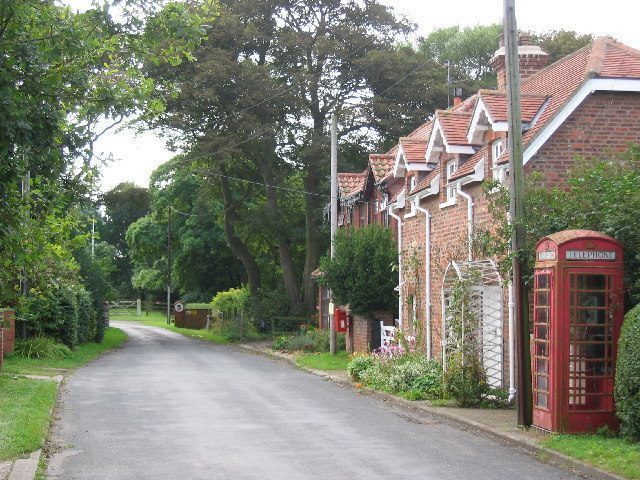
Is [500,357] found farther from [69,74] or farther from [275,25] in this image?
[275,25]

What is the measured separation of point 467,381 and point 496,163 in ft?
14.6

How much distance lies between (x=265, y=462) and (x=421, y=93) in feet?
108

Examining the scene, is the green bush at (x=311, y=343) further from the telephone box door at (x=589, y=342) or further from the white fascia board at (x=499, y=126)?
the telephone box door at (x=589, y=342)

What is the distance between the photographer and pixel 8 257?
427 inches

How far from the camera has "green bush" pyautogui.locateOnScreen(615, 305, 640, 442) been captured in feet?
37.8

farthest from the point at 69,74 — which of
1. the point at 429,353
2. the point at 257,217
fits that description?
the point at 257,217

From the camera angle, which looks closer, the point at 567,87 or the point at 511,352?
the point at 511,352

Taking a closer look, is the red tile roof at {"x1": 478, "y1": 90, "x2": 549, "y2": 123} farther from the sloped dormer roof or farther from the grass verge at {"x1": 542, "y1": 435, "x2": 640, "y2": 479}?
the grass verge at {"x1": 542, "y1": 435, "x2": 640, "y2": 479}

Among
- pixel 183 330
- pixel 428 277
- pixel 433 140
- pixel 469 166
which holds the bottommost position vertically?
pixel 183 330

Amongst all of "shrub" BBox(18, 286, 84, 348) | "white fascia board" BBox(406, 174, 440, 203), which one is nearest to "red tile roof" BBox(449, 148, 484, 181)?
"white fascia board" BBox(406, 174, 440, 203)

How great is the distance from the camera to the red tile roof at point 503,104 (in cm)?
1909

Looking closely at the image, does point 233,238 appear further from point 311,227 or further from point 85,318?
point 85,318

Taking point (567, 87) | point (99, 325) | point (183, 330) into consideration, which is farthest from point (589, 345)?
point (183, 330)

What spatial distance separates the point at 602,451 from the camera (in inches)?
458
